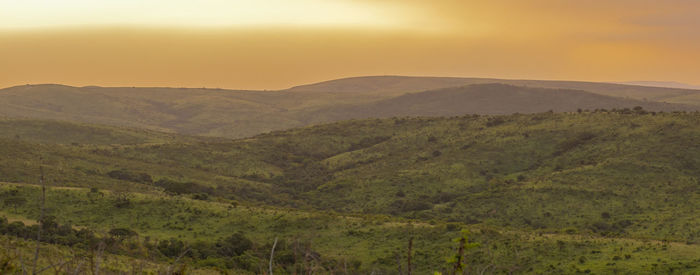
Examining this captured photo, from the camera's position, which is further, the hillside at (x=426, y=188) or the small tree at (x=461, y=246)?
the hillside at (x=426, y=188)

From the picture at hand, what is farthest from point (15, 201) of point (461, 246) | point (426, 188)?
point (461, 246)

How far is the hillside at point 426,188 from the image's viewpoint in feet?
148

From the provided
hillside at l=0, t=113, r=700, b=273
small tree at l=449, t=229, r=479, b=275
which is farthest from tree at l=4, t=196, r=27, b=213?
small tree at l=449, t=229, r=479, b=275

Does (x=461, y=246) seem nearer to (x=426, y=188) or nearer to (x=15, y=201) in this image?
(x=15, y=201)

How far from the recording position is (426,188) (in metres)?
79.7

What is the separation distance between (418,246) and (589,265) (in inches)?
466

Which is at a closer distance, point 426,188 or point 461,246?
point 461,246

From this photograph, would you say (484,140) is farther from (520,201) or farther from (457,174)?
(520,201)

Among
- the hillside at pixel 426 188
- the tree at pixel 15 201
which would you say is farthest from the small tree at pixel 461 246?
the tree at pixel 15 201

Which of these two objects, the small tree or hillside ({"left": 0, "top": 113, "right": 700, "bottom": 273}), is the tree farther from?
the small tree

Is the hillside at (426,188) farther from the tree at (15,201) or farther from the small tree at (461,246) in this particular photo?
the small tree at (461,246)

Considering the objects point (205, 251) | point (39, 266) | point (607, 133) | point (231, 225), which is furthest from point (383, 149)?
point (39, 266)

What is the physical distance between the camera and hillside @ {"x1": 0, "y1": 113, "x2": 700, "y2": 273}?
1778 inches

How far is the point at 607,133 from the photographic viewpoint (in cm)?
9119
